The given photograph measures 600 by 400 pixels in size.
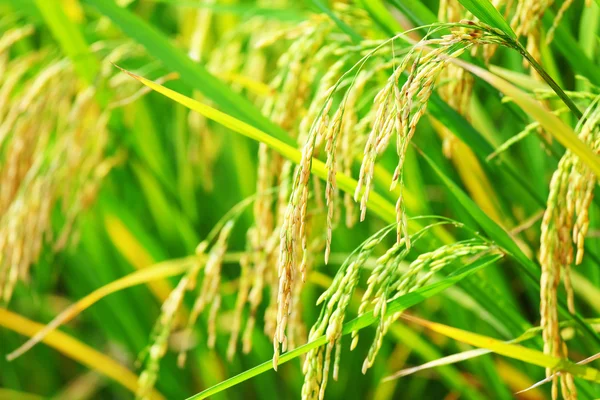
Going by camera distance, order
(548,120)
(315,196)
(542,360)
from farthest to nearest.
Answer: (315,196) < (542,360) < (548,120)

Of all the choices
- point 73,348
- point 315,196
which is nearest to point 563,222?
point 315,196

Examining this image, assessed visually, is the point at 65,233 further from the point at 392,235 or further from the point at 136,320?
the point at 392,235

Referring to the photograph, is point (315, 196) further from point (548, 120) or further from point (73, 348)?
point (73, 348)

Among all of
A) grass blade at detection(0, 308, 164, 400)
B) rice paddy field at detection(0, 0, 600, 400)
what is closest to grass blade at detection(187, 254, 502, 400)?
rice paddy field at detection(0, 0, 600, 400)

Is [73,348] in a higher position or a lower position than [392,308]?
lower

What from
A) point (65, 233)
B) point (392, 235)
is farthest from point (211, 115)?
point (392, 235)

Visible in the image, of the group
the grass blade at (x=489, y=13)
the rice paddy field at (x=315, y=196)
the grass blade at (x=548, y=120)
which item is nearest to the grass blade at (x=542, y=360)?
the rice paddy field at (x=315, y=196)

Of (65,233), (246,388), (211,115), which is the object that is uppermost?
(211,115)

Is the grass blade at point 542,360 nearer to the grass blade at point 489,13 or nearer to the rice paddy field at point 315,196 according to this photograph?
the rice paddy field at point 315,196

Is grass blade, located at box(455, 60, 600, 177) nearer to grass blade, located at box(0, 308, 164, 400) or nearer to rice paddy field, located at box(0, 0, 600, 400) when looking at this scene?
rice paddy field, located at box(0, 0, 600, 400)
